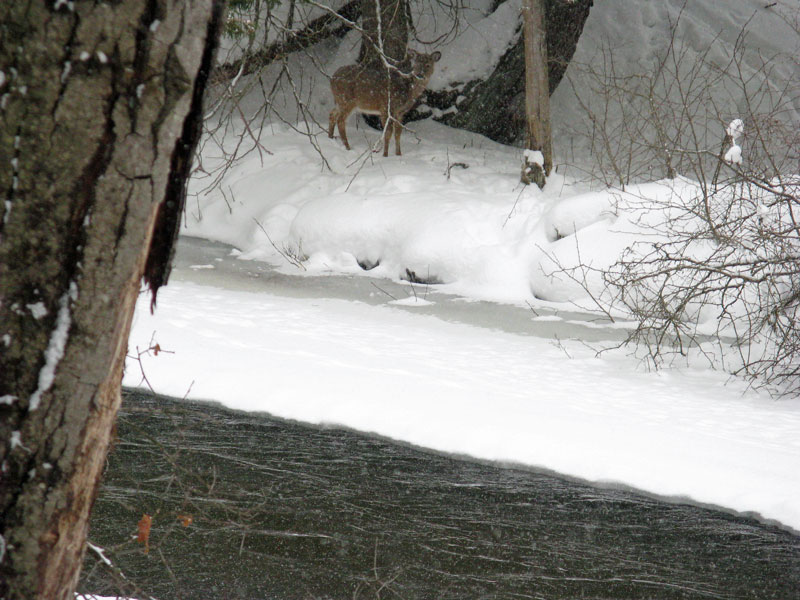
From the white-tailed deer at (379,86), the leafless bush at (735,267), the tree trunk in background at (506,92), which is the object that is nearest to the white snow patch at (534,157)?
the white-tailed deer at (379,86)

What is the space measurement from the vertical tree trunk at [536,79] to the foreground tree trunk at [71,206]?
968cm

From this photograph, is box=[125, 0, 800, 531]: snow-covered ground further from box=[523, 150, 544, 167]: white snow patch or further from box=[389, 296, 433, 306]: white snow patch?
box=[523, 150, 544, 167]: white snow patch

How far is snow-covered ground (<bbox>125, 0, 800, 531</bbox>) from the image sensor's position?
16.2ft

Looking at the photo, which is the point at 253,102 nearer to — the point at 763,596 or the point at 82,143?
the point at 763,596

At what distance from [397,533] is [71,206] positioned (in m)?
3.42

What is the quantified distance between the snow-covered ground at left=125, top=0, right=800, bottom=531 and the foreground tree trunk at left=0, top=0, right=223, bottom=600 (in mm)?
4023

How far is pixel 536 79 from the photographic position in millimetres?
10297

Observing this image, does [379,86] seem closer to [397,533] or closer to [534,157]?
[534,157]

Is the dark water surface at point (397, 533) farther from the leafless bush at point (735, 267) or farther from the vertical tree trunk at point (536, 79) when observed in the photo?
the vertical tree trunk at point (536, 79)

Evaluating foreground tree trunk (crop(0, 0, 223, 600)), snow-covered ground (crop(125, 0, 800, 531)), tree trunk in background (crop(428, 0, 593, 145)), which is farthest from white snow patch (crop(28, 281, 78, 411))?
tree trunk in background (crop(428, 0, 593, 145))

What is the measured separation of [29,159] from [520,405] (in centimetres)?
485

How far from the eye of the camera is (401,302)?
859cm

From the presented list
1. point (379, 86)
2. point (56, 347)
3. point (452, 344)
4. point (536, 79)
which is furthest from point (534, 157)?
point (56, 347)

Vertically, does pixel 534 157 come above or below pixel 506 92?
below
